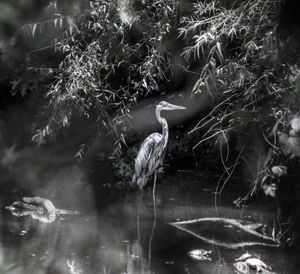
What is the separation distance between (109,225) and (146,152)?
1.37 feet

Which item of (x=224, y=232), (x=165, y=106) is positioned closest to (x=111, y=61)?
(x=165, y=106)

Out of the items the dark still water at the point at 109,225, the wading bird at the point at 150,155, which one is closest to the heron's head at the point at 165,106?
the wading bird at the point at 150,155

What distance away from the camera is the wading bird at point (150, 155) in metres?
2.79

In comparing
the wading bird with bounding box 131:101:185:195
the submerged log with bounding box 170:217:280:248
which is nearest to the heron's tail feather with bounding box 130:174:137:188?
the wading bird with bounding box 131:101:185:195

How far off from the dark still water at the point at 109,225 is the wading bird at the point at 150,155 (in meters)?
0.10

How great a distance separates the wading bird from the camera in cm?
279

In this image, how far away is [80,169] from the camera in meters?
3.19

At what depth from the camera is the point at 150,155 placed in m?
2.79

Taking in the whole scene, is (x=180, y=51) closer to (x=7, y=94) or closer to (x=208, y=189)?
(x=208, y=189)

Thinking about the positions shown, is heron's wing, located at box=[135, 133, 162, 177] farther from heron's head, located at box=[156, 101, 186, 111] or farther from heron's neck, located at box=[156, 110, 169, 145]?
heron's head, located at box=[156, 101, 186, 111]

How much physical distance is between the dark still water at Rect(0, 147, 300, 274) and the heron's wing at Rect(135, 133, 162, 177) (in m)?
0.15

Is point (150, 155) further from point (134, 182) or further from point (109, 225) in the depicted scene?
point (109, 225)

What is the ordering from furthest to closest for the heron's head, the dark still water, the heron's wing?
the heron's head
the heron's wing
the dark still water

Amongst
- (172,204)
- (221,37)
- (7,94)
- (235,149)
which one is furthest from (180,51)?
(7,94)
